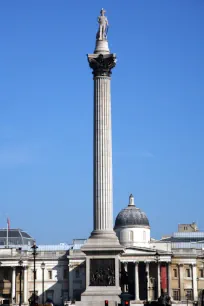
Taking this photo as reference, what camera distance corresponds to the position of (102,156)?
264 feet

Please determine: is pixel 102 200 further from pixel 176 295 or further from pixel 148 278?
pixel 176 295

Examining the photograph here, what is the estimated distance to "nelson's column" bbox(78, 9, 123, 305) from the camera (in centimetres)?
7625

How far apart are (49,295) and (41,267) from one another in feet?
18.1

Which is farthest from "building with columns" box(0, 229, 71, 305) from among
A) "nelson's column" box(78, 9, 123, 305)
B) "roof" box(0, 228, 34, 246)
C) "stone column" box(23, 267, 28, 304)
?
"nelson's column" box(78, 9, 123, 305)

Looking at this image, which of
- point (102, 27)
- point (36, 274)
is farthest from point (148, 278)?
point (102, 27)

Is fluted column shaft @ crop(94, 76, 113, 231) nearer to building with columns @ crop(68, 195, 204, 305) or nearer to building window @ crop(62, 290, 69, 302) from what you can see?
building with columns @ crop(68, 195, 204, 305)

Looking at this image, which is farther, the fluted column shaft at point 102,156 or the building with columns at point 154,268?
the building with columns at point 154,268

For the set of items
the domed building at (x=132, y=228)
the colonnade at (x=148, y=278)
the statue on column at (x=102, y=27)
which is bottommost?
the colonnade at (x=148, y=278)

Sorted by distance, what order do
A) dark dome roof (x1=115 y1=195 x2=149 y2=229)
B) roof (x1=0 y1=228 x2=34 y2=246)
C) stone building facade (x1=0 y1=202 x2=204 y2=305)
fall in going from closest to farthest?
stone building facade (x1=0 y1=202 x2=204 y2=305)
dark dome roof (x1=115 y1=195 x2=149 y2=229)
roof (x1=0 y1=228 x2=34 y2=246)

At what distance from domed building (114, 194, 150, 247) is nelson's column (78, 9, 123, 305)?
58458 millimetres

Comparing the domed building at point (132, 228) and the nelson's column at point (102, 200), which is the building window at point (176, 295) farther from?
the nelson's column at point (102, 200)

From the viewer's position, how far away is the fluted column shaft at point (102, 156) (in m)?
79.2

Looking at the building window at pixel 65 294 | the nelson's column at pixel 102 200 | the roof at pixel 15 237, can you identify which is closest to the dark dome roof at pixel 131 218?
the building window at pixel 65 294

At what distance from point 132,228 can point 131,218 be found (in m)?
1.96
